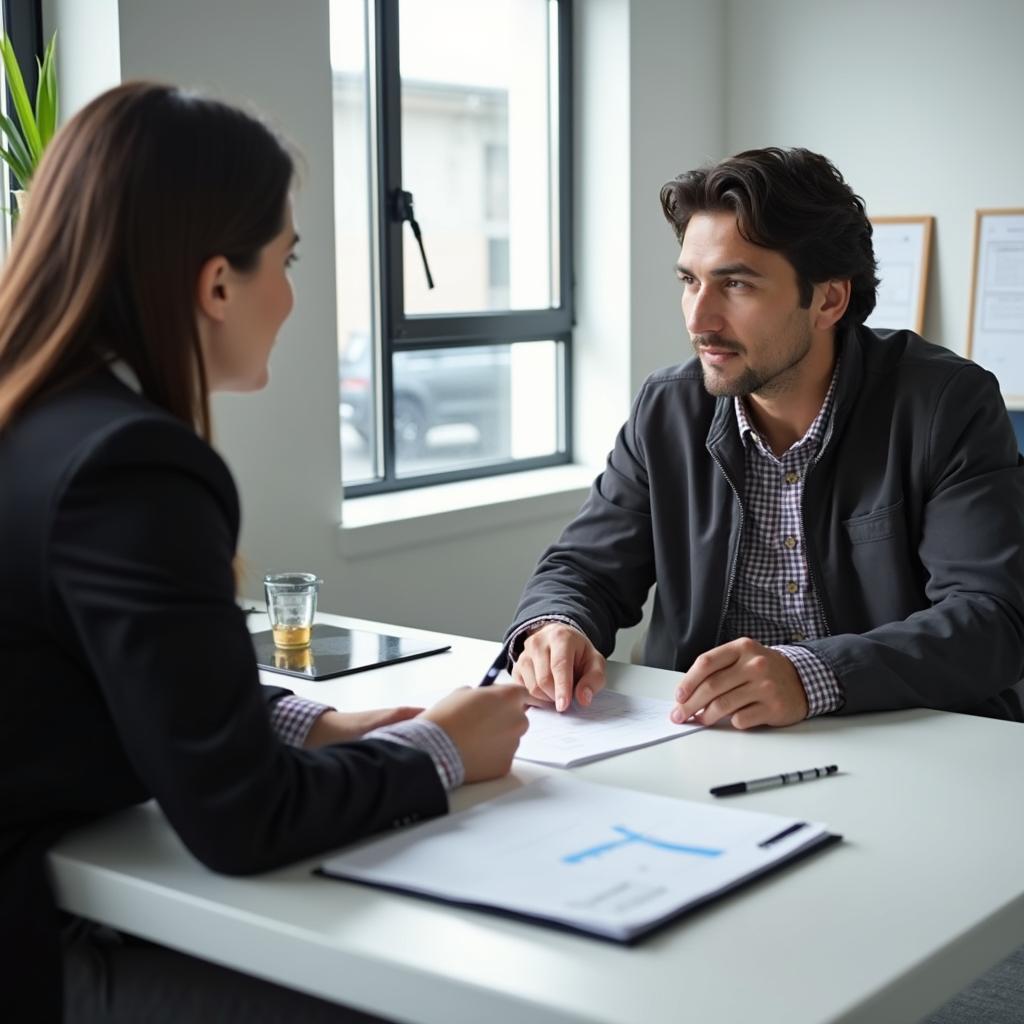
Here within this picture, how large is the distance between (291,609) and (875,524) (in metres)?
0.83

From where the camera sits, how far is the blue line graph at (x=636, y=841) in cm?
117

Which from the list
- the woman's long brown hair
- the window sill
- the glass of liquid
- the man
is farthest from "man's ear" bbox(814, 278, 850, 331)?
the window sill

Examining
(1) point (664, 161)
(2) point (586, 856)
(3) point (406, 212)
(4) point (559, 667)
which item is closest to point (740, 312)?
(4) point (559, 667)

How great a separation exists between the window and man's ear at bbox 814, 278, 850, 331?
1508 millimetres

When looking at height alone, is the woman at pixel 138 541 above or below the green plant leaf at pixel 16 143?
below

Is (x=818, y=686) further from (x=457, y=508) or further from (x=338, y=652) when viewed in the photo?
(x=457, y=508)

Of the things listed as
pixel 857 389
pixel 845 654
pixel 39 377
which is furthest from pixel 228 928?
pixel 857 389

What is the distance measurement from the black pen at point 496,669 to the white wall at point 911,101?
2541mm

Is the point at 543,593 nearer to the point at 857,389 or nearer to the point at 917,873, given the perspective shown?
the point at 857,389

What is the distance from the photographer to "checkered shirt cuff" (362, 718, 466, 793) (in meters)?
1.33

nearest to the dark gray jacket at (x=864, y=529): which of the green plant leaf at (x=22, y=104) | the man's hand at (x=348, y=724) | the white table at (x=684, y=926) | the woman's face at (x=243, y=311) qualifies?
the white table at (x=684, y=926)

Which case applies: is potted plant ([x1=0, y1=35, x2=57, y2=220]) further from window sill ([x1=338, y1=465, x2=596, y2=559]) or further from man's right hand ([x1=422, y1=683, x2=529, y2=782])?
man's right hand ([x1=422, y1=683, x2=529, y2=782])

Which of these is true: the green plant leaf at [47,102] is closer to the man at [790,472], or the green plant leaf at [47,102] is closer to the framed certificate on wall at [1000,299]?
the man at [790,472]

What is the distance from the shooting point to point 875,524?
206cm
